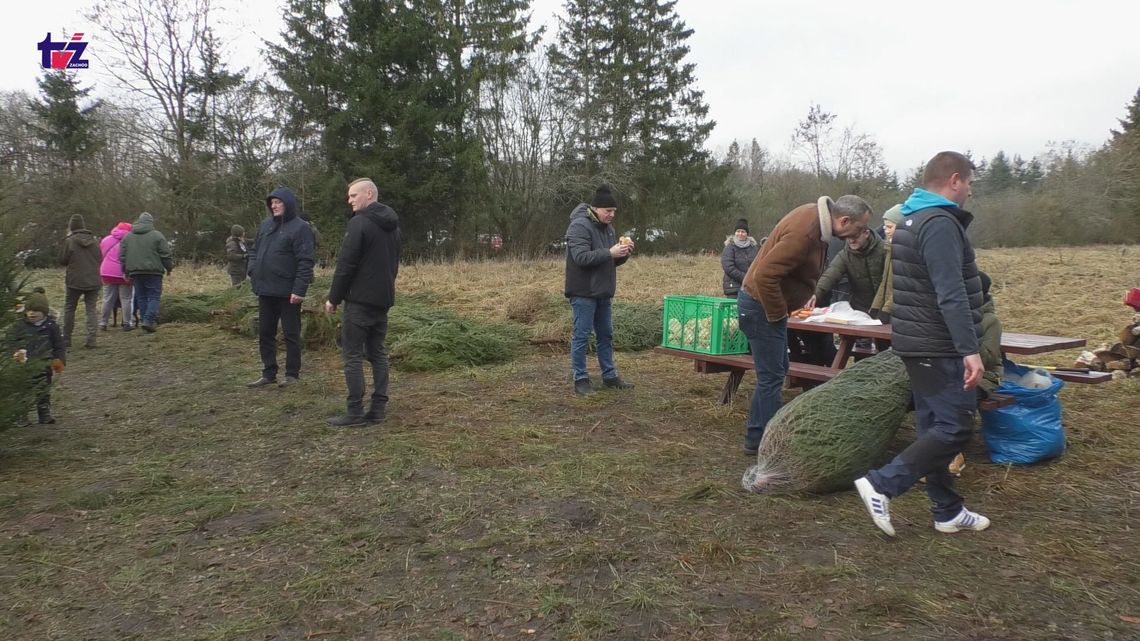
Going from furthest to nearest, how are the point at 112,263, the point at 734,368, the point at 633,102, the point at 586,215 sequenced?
the point at 633,102 < the point at 112,263 < the point at 586,215 < the point at 734,368

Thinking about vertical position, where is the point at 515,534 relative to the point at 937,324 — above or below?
below

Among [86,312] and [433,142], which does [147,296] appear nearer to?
[86,312]

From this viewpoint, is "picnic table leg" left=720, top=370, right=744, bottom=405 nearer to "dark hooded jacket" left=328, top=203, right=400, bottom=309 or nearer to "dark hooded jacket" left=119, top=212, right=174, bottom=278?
"dark hooded jacket" left=328, top=203, right=400, bottom=309

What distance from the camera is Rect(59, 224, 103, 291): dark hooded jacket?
941 centimetres

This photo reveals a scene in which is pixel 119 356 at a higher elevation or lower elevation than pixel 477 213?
lower

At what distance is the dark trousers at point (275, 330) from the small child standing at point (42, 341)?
62.8 inches

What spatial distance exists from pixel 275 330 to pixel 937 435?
19.3 ft

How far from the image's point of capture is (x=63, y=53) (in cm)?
2316

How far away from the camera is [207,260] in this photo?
82.4 ft

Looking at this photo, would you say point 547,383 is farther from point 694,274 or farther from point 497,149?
point 497,149

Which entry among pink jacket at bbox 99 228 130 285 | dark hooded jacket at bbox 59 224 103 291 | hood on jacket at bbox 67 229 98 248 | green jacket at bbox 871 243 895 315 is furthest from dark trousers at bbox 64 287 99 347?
green jacket at bbox 871 243 895 315

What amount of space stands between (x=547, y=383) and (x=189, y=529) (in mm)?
3974

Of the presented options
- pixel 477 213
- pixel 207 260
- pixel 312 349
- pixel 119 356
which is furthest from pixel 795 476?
pixel 207 260

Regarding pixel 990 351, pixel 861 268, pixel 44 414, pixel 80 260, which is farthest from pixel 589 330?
pixel 80 260
